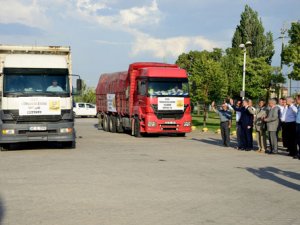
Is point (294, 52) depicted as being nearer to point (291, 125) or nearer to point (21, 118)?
point (291, 125)

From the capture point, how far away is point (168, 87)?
78.7ft

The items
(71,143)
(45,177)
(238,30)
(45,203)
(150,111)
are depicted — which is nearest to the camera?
(45,203)

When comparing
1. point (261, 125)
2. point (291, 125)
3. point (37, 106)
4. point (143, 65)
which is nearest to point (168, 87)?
point (143, 65)

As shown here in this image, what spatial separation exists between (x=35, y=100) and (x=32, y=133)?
3.44 ft

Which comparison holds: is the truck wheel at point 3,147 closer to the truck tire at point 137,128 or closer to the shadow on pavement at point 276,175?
the truck tire at point 137,128

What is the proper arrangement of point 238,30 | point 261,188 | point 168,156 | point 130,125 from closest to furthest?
point 261,188 → point 168,156 → point 130,125 → point 238,30

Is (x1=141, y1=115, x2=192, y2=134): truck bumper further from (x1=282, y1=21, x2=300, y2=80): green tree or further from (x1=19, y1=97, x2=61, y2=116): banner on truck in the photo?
(x1=282, y1=21, x2=300, y2=80): green tree

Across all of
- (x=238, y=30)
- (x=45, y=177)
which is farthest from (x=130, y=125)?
(x=238, y=30)

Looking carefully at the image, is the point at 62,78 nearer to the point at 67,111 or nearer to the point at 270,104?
the point at 67,111

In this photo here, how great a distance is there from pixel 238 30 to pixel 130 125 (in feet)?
166

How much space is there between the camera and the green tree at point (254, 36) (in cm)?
6981

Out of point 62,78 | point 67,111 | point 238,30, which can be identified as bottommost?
point 67,111

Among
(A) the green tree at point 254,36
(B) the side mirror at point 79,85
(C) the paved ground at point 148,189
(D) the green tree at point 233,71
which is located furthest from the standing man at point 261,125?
(A) the green tree at point 254,36

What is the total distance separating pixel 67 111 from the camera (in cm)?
1669
